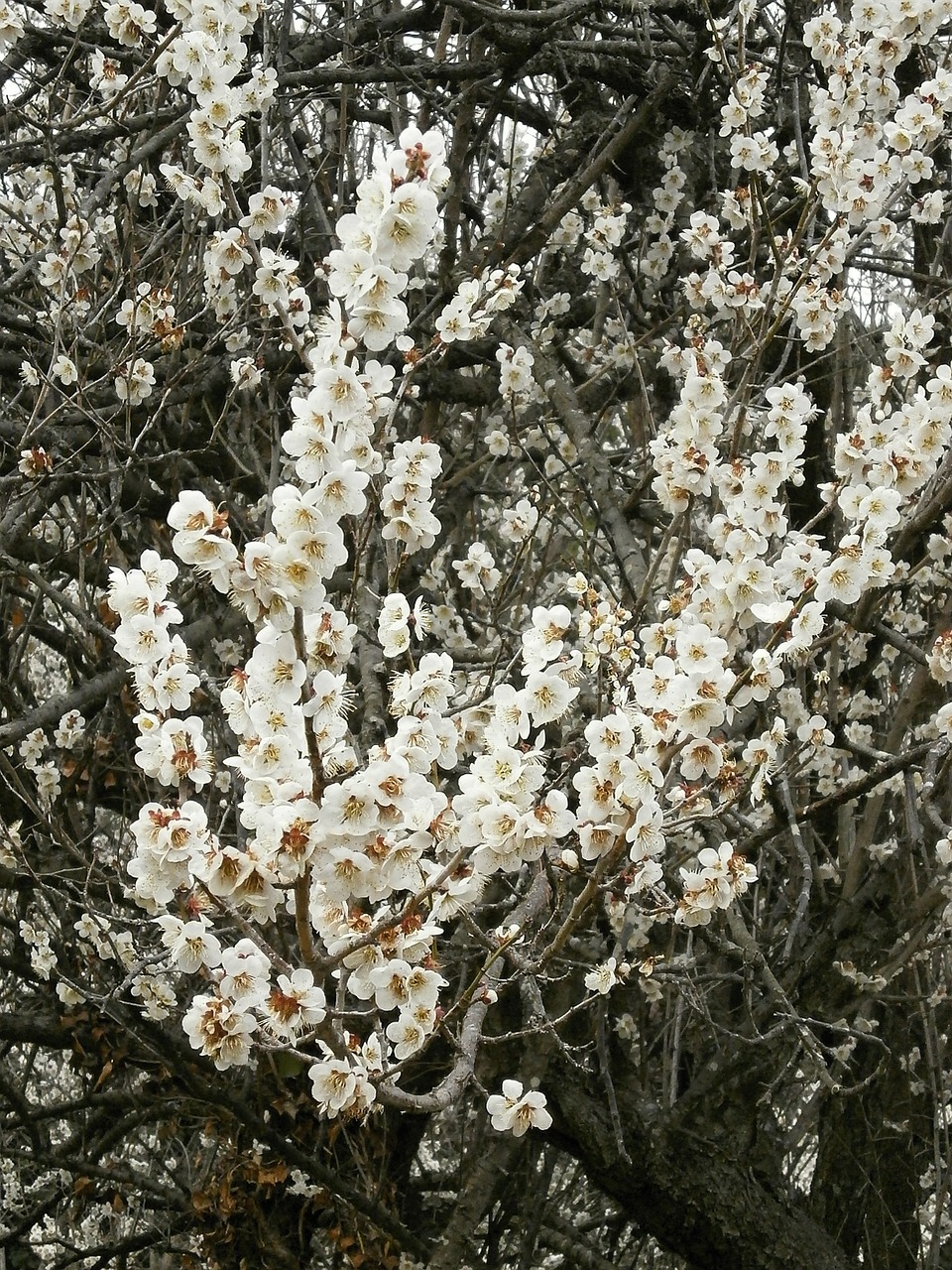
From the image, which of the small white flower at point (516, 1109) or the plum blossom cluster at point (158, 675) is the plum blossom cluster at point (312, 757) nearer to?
the plum blossom cluster at point (158, 675)

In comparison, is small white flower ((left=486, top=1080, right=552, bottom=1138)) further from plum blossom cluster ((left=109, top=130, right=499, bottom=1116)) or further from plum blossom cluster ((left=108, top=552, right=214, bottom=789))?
plum blossom cluster ((left=108, top=552, right=214, bottom=789))

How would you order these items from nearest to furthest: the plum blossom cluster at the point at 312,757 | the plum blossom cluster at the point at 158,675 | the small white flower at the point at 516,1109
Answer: the plum blossom cluster at the point at 312,757 → the plum blossom cluster at the point at 158,675 → the small white flower at the point at 516,1109

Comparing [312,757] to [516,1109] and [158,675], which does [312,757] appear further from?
[516,1109]

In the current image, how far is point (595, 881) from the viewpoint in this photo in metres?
1.79

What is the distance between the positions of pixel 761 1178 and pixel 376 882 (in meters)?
3.05

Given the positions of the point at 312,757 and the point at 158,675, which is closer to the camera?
the point at 312,757

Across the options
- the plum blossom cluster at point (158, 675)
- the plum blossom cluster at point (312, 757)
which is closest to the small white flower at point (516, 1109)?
the plum blossom cluster at point (312, 757)

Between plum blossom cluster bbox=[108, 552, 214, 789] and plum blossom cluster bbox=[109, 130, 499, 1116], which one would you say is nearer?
plum blossom cluster bbox=[109, 130, 499, 1116]

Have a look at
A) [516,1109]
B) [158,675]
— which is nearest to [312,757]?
[158,675]

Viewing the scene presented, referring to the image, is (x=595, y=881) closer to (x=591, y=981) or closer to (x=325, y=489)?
(x=325, y=489)

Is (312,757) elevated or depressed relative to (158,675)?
depressed

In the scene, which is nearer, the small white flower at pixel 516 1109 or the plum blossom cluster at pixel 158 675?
the plum blossom cluster at pixel 158 675

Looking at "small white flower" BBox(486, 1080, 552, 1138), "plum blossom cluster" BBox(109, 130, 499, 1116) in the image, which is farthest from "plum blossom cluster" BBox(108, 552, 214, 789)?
"small white flower" BBox(486, 1080, 552, 1138)

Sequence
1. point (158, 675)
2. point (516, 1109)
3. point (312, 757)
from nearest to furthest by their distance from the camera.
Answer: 1. point (312, 757)
2. point (158, 675)
3. point (516, 1109)
